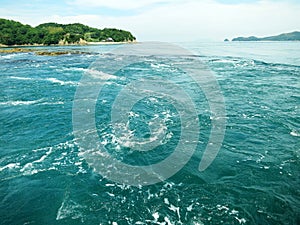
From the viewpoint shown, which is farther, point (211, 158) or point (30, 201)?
point (211, 158)

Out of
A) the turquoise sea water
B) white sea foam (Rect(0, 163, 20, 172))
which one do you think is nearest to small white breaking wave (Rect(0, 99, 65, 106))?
the turquoise sea water

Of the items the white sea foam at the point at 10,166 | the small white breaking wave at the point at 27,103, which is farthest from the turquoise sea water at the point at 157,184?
the small white breaking wave at the point at 27,103

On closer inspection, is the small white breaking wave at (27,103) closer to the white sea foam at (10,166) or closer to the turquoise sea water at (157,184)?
the turquoise sea water at (157,184)

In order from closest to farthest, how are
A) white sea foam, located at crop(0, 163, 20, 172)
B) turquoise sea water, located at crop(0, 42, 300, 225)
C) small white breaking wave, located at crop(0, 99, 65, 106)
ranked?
turquoise sea water, located at crop(0, 42, 300, 225) < white sea foam, located at crop(0, 163, 20, 172) < small white breaking wave, located at crop(0, 99, 65, 106)

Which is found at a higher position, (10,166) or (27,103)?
(10,166)

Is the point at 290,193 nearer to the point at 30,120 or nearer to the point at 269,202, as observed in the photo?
the point at 269,202

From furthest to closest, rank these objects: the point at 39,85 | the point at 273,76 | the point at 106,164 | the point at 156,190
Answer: the point at 273,76, the point at 39,85, the point at 106,164, the point at 156,190

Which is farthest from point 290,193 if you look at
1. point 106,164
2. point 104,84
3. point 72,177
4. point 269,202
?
point 104,84

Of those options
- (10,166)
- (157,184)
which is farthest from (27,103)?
(157,184)

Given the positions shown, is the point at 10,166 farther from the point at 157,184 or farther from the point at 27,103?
the point at 27,103

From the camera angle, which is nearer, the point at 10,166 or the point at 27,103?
the point at 10,166

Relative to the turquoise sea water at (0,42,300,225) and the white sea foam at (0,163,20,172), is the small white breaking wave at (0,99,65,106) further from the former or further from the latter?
the white sea foam at (0,163,20,172)
